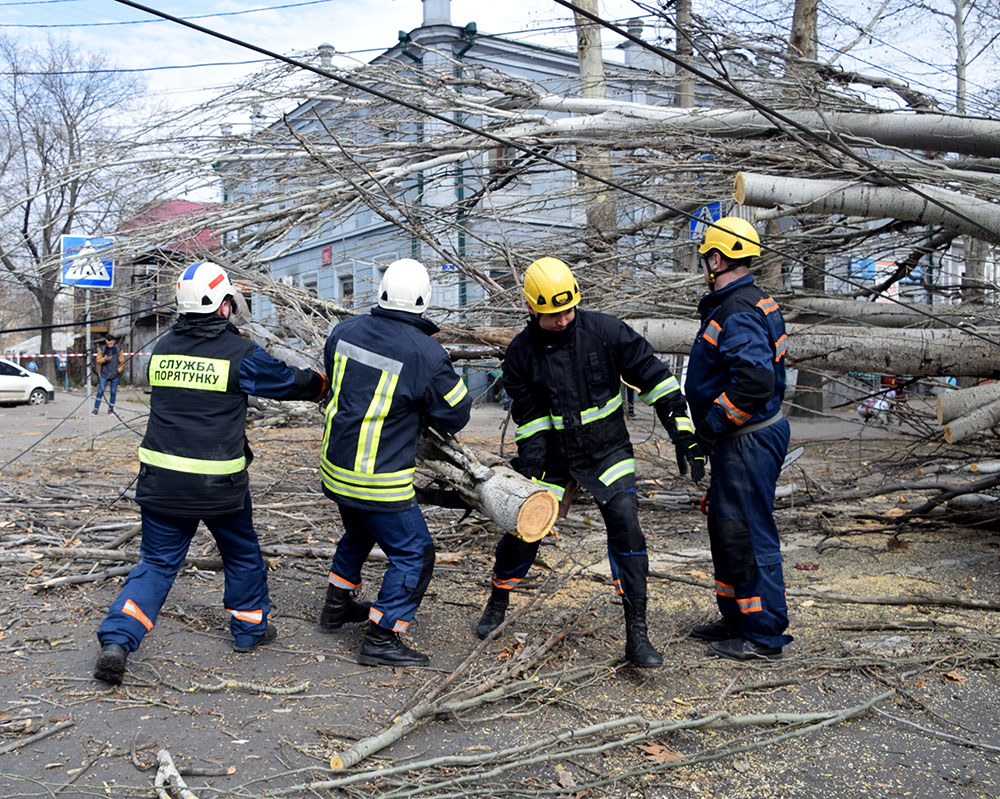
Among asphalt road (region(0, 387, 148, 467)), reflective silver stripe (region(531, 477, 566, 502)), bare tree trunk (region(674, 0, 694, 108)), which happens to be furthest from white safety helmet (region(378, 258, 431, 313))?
asphalt road (region(0, 387, 148, 467))

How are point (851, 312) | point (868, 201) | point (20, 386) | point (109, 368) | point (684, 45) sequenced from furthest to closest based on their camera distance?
point (20, 386) < point (109, 368) < point (684, 45) < point (851, 312) < point (868, 201)

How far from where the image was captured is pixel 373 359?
3.92m

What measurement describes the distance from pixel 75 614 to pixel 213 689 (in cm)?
144

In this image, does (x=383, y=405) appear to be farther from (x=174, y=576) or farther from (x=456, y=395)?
(x=174, y=576)

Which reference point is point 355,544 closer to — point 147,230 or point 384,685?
point 384,685

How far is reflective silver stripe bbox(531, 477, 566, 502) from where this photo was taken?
4.17 meters

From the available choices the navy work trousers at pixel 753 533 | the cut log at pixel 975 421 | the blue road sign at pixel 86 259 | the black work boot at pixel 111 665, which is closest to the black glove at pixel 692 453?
the navy work trousers at pixel 753 533

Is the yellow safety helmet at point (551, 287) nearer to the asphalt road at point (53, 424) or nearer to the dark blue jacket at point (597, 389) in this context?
the dark blue jacket at point (597, 389)

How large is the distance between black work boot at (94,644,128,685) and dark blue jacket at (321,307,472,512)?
43.3 inches

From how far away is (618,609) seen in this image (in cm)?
480

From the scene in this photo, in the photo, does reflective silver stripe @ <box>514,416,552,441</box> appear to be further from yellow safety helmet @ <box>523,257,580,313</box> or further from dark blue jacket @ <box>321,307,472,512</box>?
yellow safety helmet @ <box>523,257,580,313</box>

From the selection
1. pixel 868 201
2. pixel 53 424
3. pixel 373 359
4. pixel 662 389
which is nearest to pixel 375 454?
pixel 373 359

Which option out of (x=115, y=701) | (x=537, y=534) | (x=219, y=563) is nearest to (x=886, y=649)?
(x=537, y=534)

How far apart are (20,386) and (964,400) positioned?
21411mm
